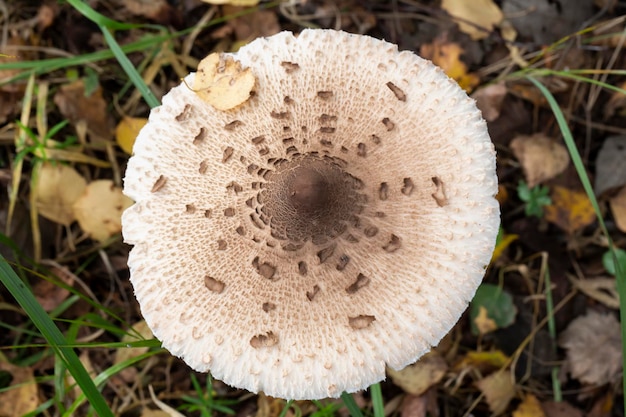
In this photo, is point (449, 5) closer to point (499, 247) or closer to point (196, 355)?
point (499, 247)

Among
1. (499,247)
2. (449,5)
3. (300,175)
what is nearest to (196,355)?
(300,175)

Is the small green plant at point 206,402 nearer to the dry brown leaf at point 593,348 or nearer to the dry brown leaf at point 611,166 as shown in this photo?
the dry brown leaf at point 593,348

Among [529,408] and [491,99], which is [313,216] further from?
[529,408]

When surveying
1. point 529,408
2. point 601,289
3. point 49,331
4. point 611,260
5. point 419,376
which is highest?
point 49,331

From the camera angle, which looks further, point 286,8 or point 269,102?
point 286,8

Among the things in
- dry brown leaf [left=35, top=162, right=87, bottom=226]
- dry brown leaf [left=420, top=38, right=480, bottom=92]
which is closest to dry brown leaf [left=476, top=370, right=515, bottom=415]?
dry brown leaf [left=420, top=38, right=480, bottom=92]

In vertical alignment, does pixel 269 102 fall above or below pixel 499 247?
above

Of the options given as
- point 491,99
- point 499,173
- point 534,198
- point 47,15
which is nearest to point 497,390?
point 534,198
